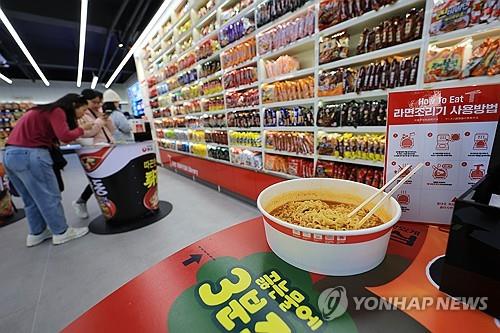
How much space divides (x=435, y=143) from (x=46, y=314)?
8.12 ft

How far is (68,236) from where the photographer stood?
240 cm

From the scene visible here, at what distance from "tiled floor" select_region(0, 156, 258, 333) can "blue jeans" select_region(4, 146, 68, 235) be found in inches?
11.9

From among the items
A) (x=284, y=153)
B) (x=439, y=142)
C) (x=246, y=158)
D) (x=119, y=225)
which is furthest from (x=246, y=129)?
(x=439, y=142)

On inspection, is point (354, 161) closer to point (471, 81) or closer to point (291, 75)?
point (471, 81)

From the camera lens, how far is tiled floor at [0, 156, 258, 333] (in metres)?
1.54

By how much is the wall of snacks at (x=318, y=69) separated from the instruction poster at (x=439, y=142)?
94 centimetres

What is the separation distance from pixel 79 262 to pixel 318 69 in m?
2.94

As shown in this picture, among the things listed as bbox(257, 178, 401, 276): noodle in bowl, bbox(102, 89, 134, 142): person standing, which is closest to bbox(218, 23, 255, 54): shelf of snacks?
bbox(102, 89, 134, 142): person standing

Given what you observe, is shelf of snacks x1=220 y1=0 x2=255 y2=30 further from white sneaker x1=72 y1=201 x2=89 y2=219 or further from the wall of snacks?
white sneaker x1=72 y1=201 x2=89 y2=219

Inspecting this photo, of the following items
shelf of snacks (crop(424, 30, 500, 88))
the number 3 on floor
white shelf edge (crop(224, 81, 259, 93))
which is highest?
white shelf edge (crop(224, 81, 259, 93))

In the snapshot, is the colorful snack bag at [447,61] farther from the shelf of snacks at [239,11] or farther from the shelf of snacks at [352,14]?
the shelf of snacks at [239,11]

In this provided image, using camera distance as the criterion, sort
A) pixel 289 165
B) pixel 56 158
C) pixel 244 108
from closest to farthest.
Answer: pixel 56 158 < pixel 289 165 < pixel 244 108

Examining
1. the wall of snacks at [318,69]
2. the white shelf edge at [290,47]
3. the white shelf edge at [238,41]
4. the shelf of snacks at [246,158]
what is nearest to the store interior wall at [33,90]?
the wall of snacks at [318,69]

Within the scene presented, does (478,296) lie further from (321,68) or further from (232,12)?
(232,12)
